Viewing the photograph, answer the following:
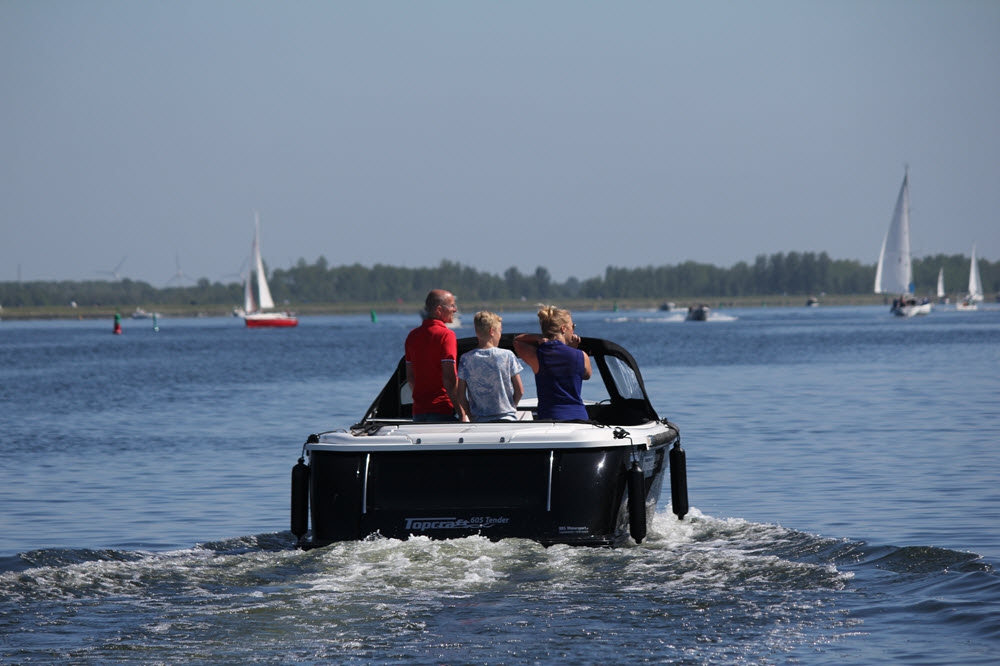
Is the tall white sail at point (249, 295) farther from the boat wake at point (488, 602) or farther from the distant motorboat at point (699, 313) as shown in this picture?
the boat wake at point (488, 602)

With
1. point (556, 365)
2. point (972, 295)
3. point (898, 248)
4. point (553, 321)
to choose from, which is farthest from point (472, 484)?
point (972, 295)

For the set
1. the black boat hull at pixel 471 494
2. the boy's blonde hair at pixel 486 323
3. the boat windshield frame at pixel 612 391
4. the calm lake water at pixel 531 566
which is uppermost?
the boy's blonde hair at pixel 486 323

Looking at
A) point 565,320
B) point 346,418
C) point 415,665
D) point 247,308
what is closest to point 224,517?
point 565,320

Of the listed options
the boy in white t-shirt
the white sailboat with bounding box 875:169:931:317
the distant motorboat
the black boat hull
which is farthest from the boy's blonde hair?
the distant motorboat

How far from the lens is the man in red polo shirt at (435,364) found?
1222 cm

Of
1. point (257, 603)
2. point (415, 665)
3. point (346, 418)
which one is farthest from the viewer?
point (346, 418)

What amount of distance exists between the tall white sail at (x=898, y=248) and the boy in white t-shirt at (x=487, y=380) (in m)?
104

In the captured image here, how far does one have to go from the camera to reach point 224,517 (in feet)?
53.8

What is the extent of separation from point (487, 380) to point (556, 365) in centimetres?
65

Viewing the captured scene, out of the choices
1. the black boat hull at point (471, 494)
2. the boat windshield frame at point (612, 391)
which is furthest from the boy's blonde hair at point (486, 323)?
the boat windshield frame at point (612, 391)

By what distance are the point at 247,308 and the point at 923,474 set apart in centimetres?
13903

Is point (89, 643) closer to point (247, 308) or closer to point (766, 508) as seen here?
point (766, 508)

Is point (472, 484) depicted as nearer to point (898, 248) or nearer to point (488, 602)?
point (488, 602)

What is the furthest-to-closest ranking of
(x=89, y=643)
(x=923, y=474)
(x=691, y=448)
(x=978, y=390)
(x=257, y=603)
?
(x=978, y=390), (x=691, y=448), (x=923, y=474), (x=257, y=603), (x=89, y=643)
